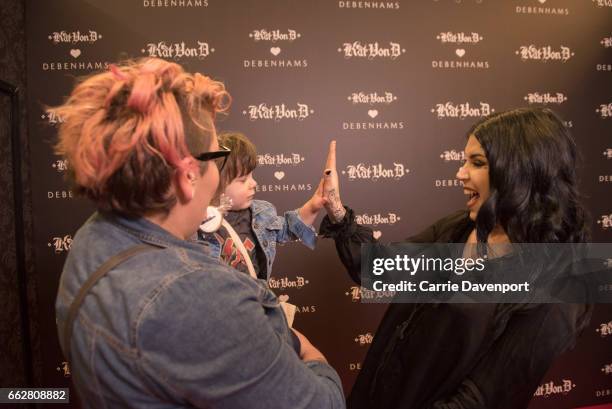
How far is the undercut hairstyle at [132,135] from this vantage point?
0.64 meters

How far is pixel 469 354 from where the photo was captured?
1069mm

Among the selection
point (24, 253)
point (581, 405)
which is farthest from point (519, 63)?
point (24, 253)

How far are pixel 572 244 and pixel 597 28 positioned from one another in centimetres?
247

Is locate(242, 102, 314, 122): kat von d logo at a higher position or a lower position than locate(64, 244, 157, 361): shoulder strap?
higher

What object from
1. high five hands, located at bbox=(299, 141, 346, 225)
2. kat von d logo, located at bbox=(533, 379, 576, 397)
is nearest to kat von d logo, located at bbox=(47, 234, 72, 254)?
high five hands, located at bbox=(299, 141, 346, 225)

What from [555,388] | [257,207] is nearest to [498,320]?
[257,207]

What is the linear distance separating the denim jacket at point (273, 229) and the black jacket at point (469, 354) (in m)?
0.78

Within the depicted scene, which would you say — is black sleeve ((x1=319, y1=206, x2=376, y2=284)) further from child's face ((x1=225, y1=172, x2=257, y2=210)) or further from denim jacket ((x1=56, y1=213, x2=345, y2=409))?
denim jacket ((x1=56, y1=213, x2=345, y2=409))

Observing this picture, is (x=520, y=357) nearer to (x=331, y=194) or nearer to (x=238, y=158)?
(x=331, y=194)

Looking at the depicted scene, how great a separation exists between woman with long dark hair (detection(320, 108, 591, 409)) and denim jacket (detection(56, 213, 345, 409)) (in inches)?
21.3

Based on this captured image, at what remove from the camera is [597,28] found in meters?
2.84

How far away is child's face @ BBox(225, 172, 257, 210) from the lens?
179 cm

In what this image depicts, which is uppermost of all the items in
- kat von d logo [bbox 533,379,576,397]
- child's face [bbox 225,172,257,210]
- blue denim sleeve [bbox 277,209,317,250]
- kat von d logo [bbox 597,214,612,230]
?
child's face [bbox 225,172,257,210]

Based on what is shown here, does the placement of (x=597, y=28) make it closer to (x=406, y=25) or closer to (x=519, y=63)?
(x=519, y=63)
